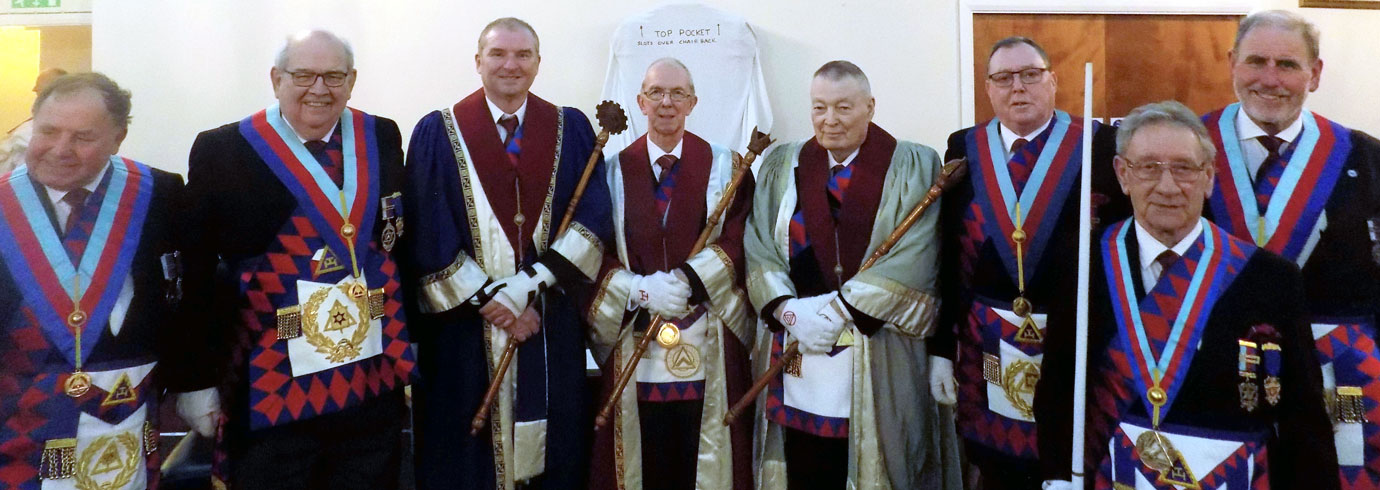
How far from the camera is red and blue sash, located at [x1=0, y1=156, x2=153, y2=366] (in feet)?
6.13

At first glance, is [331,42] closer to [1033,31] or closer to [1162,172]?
[1162,172]

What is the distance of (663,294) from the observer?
2.44 m

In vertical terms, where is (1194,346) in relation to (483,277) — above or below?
below

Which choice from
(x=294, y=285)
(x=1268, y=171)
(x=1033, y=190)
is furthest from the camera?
(x=1033, y=190)

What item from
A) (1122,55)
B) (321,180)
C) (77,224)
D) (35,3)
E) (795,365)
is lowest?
(795,365)

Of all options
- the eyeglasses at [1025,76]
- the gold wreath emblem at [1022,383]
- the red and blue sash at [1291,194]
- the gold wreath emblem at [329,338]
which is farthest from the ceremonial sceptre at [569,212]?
the red and blue sash at [1291,194]

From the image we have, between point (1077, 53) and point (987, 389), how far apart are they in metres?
2.82

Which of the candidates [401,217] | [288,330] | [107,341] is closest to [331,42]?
[401,217]

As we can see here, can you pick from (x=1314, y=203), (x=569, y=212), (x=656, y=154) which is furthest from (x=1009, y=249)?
(x=569, y=212)

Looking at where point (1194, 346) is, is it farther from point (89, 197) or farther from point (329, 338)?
point (89, 197)

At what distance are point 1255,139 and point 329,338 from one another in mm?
2382

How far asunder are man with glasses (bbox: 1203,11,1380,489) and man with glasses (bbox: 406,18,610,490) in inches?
67.1

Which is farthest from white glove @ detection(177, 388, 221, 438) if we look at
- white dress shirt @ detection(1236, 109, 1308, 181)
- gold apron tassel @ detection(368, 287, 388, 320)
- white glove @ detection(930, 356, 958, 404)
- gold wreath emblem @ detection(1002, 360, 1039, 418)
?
white dress shirt @ detection(1236, 109, 1308, 181)

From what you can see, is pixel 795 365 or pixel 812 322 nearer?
pixel 812 322
